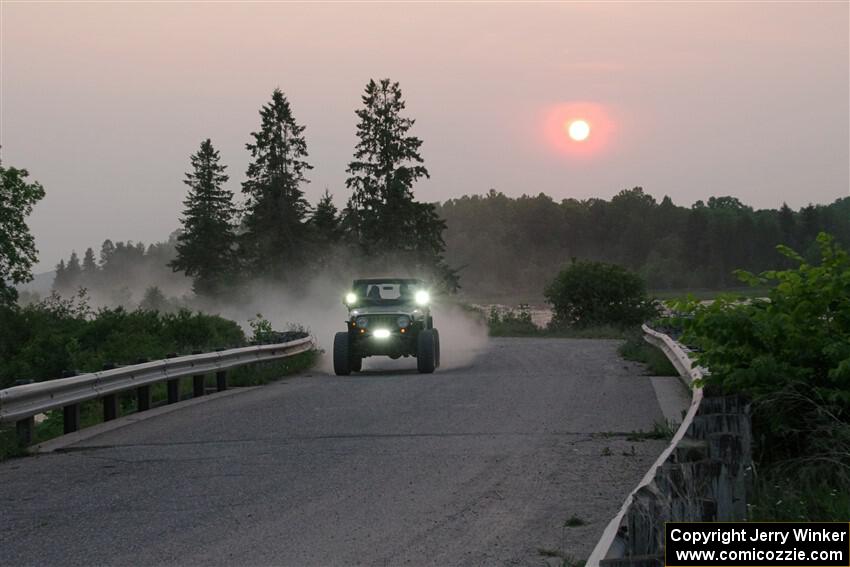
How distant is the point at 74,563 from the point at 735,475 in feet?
13.1

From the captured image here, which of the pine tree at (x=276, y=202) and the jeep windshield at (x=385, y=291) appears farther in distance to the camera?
the pine tree at (x=276, y=202)

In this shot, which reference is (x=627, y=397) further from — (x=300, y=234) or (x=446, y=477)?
(x=300, y=234)

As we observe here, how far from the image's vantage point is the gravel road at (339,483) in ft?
22.4

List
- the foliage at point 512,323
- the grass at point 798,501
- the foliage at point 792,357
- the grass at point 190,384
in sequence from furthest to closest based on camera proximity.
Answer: the foliage at point 512,323 < the grass at point 190,384 < the foliage at point 792,357 < the grass at point 798,501

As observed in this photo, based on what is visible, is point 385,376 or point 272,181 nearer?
point 385,376

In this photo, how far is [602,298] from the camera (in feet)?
170

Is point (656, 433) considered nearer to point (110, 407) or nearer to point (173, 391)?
point (110, 407)

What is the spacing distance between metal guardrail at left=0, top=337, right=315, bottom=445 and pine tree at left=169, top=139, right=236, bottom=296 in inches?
2511

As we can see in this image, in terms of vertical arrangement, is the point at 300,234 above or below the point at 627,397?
above

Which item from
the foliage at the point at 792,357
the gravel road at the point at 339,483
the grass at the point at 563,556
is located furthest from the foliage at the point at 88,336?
the grass at the point at 563,556

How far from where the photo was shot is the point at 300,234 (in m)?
77.9

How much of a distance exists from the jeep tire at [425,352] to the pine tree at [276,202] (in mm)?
56368

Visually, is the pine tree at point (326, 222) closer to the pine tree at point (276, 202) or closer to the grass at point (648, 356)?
the pine tree at point (276, 202)

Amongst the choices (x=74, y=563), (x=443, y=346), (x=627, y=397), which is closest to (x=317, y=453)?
(x=74, y=563)
